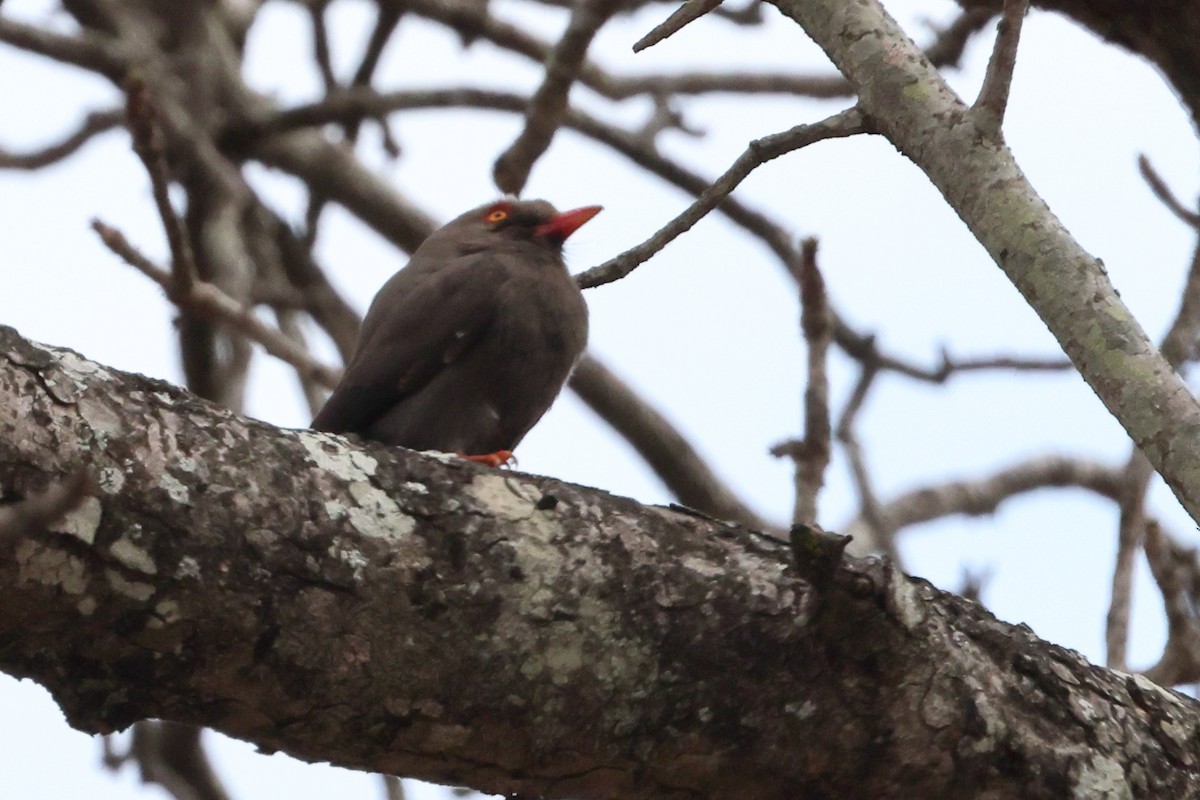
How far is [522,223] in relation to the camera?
18.1 feet

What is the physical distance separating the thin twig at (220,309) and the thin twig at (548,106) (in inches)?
34.9

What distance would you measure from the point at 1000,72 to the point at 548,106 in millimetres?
2989

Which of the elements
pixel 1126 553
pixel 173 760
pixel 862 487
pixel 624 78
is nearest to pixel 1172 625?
pixel 1126 553

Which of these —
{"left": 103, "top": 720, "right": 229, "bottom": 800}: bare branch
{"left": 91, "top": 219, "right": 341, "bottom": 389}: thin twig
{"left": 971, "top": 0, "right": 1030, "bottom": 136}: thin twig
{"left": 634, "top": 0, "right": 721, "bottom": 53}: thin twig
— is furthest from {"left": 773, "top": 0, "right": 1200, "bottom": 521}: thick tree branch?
{"left": 103, "top": 720, "right": 229, "bottom": 800}: bare branch

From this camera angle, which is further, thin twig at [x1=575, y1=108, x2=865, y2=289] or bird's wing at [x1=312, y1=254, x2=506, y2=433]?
bird's wing at [x1=312, y1=254, x2=506, y2=433]

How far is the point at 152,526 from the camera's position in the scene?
7.29ft

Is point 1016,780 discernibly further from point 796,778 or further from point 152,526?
point 152,526

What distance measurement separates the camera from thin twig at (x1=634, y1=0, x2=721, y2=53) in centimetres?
289

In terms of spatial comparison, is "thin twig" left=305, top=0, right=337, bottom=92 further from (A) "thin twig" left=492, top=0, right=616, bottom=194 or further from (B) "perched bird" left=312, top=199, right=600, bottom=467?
(B) "perched bird" left=312, top=199, right=600, bottom=467

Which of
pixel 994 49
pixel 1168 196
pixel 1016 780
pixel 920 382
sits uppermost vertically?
pixel 920 382

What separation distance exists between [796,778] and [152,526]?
1.02m

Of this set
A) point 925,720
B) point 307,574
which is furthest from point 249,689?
point 925,720

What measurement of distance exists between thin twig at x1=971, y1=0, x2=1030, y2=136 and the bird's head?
274 cm

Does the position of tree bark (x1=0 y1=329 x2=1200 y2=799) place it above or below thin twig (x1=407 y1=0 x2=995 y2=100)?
below
